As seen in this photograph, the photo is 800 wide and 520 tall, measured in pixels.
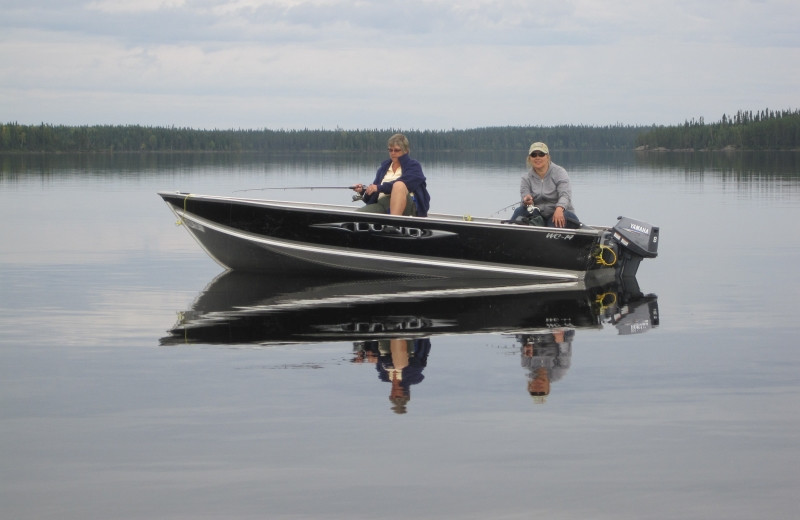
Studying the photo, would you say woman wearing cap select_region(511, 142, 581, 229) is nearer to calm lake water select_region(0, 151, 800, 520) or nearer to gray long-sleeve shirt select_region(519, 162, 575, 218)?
gray long-sleeve shirt select_region(519, 162, 575, 218)

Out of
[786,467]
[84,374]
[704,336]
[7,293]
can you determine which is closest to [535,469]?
[786,467]

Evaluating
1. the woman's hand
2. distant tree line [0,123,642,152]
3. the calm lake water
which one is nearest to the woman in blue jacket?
the woman's hand

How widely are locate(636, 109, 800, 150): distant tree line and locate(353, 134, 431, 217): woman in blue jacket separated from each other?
376ft

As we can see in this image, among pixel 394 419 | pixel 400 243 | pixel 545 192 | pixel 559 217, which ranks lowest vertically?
pixel 394 419

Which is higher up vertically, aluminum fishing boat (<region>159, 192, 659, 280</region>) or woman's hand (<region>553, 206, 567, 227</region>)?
woman's hand (<region>553, 206, 567, 227</region>)

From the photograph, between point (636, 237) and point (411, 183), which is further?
point (636, 237)

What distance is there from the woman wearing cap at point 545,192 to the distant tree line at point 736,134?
374 ft

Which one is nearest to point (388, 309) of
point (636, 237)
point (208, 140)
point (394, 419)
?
point (636, 237)

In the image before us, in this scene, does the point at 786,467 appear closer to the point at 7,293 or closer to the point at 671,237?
the point at 7,293

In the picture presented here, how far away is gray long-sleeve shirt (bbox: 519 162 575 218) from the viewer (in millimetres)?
13273

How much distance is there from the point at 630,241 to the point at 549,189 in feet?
3.46

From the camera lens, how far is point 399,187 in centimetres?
1314

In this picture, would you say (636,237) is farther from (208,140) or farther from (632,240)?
(208,140)

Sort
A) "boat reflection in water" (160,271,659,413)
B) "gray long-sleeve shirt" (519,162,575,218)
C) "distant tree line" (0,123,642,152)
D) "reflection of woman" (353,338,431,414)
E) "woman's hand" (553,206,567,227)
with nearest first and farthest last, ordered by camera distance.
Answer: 1. "reflection of woman" (353,338,431,414)
2. "boat reflection in water" (160,271,659,413)
3. "woman's hand" (553,206,567,227)
4. "gray long-sleeve shirt" (519,162,575,218)
5. "distant tree line" (0,123,642,152)
